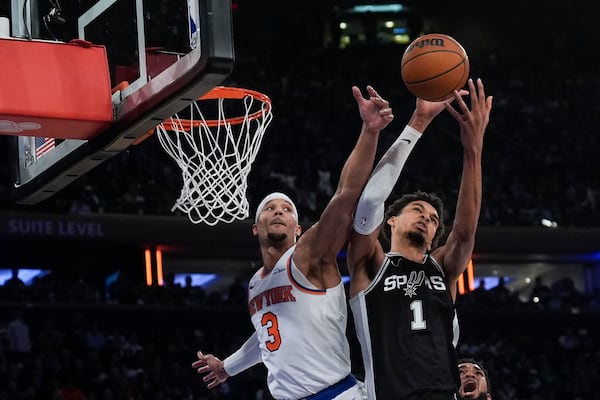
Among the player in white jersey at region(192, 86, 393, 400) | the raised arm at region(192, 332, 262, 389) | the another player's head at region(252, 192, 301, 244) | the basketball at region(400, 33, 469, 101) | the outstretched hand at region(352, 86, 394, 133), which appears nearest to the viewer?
the outstretched hand at region(352, 86, 394, 133)

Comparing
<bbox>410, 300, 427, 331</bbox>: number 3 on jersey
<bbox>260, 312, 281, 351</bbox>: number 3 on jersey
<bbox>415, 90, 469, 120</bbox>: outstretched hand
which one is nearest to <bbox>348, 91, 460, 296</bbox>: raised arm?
<bbox>415, 90, 469, 120</bbox>: outstretched hand

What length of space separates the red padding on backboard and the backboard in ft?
0.13

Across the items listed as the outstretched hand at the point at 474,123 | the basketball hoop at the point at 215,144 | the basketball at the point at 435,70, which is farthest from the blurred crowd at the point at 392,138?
the outstretched hand at the point at 474,123

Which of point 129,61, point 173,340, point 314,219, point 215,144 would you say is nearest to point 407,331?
point 129,61

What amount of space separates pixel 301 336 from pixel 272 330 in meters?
0.19

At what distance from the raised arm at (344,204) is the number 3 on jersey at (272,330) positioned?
29cm

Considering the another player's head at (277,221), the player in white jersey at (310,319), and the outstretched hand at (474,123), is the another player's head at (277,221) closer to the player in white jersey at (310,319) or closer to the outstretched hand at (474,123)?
the player in white jersey at (310,319)

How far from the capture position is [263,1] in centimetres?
2367

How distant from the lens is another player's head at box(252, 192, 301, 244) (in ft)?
17.8

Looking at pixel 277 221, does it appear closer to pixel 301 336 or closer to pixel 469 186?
pixel 301 336

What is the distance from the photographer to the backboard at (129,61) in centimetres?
425

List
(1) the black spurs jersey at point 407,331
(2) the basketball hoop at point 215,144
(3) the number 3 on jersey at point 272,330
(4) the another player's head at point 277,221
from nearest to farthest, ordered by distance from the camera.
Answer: (1) the black spurs jersey at point 407,331, (3) the number 3 on jersey at point 272,330, (4) the another player's head at point 277,221, (2) the basketball hoop at point 215,144

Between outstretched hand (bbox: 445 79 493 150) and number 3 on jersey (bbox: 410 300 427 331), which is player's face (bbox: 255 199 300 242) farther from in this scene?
outstretched hand (bbox: 445 79 493 150)

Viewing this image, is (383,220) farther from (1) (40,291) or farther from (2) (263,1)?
(2) (263,1)
